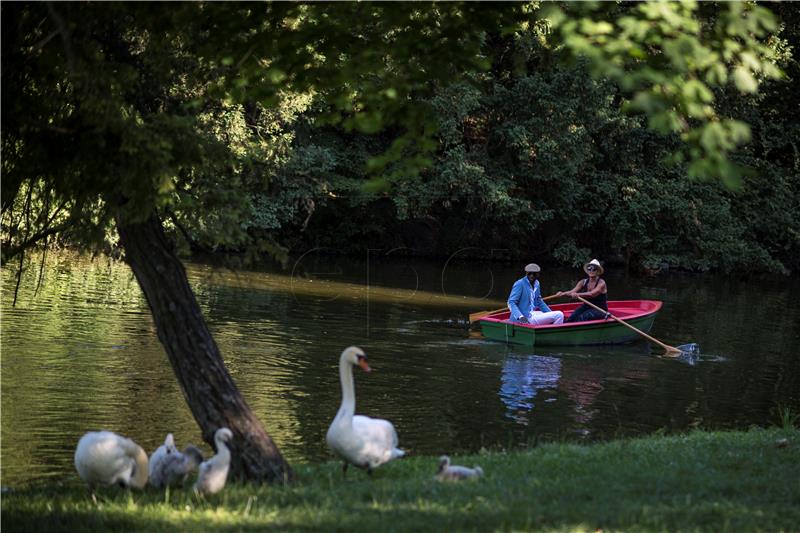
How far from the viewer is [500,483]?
8414 mm

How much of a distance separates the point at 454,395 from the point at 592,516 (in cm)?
952

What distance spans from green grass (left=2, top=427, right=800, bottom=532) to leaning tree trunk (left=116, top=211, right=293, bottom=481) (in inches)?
11.3

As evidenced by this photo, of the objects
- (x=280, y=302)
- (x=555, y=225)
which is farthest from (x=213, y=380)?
(x=555, y=225)

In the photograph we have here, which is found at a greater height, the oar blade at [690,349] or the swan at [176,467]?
the oar blade at [690,349]

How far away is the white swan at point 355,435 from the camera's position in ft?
27.8

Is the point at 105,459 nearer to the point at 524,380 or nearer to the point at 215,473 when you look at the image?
the point at 215,473

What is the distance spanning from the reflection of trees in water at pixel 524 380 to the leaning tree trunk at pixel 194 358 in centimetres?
681

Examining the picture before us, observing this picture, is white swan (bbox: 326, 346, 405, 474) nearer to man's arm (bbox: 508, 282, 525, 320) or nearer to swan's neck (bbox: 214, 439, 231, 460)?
swan's neck (bbox: 214, 439, 231, 460)

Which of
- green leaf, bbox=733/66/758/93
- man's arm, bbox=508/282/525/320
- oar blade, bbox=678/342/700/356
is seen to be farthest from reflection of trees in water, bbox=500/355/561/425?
green leaf, bbox=733/66/758/93

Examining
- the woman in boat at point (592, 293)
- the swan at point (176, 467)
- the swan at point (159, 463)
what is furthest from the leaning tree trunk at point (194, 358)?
the woman in boat at point (592, 293)

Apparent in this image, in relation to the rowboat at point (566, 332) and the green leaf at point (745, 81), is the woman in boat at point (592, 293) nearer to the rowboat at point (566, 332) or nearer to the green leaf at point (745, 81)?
the rowboat at point (566, 332)

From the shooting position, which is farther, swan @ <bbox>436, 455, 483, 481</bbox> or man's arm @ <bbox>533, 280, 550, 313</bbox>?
man's arm @ <bbox>533, 280, 550, 313</bbox>

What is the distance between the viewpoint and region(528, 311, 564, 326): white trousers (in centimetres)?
2284

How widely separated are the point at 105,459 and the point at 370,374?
984 centimetres
